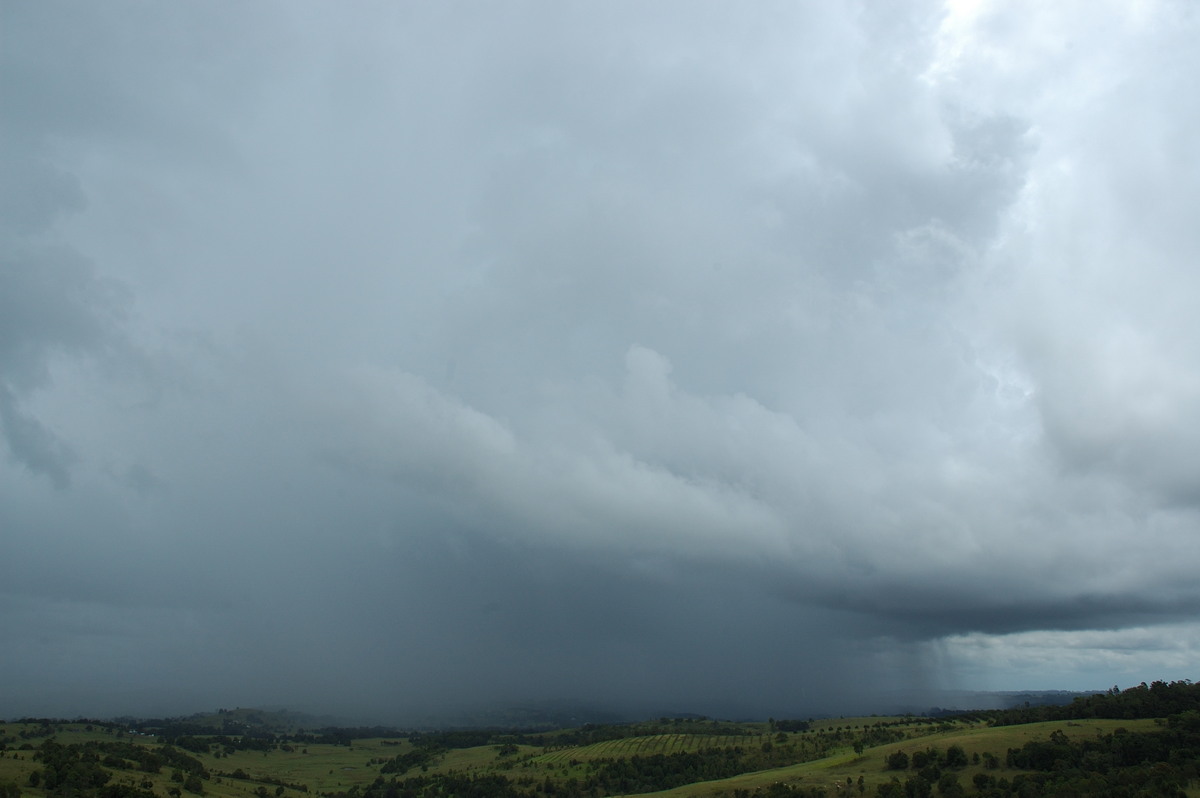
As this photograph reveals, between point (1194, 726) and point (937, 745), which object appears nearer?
point (1194, 726)

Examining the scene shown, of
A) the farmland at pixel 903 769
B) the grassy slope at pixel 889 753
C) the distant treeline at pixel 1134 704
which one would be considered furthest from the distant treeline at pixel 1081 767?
the distant treeline at pixel 1134 704

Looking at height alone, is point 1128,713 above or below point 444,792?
above

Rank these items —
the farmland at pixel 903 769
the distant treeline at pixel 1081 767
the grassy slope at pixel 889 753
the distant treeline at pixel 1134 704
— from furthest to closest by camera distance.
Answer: the distant treeline at pixel 1134 704, the grassy slope at pixel 889 753, the farmland at pixel 903 769, the distant treeline at pixel 1081 767

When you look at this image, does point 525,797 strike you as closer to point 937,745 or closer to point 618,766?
point 618,766

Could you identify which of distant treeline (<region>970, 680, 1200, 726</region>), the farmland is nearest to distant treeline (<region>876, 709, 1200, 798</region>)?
the farmland

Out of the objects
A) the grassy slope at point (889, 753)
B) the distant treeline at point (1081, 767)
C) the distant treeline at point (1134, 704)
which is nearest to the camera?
the distant treeline at point (1081, 767)

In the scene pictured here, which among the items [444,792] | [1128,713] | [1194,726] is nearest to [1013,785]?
[1194,726]

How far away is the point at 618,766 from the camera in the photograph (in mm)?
185750

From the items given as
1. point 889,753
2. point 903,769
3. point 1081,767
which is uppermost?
point 1081,767

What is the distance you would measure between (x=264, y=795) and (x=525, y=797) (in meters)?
61.3

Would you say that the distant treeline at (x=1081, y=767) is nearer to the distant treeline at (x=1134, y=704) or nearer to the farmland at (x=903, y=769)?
the farmland at (x=903, y=769)

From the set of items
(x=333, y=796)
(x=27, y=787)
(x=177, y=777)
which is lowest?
(x=333, y=796)

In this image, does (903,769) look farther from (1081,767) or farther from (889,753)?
(1081,767)

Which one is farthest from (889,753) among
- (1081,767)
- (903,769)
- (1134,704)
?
(1134,704)
